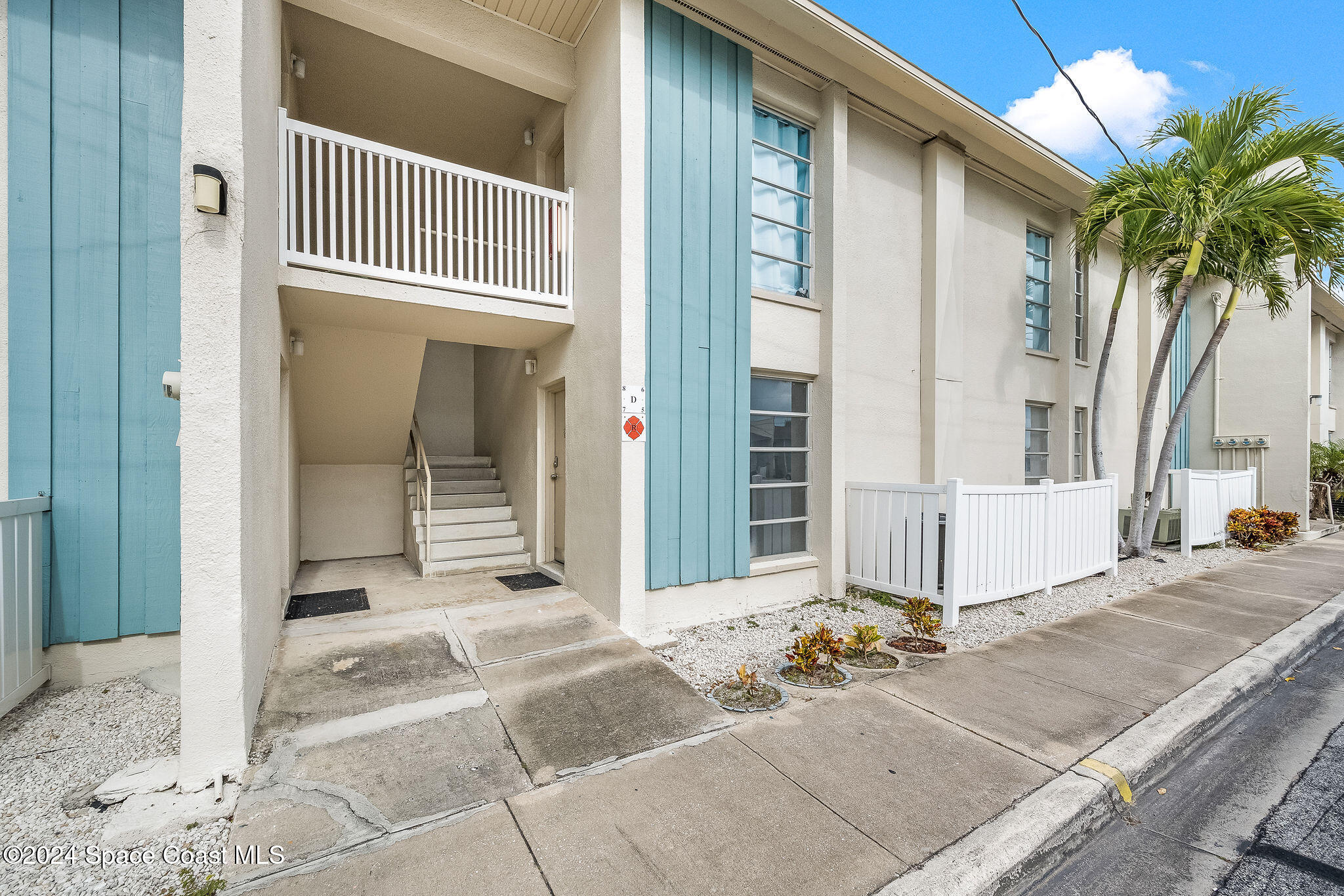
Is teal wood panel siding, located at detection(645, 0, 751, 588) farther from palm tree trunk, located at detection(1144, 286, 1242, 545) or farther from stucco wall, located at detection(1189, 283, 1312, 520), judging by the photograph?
stucco wall, located at detection(1189, 283, 1312, 520)

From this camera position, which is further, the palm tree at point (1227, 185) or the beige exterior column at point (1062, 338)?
the beige exterior column at point (1062, 338)

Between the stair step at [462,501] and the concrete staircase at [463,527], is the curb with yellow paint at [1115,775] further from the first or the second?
the stair step at [462,501]

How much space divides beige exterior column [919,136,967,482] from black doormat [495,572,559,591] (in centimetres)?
475

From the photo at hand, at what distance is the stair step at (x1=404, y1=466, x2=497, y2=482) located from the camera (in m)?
7.52

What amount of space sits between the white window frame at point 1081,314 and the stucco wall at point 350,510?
10.9m

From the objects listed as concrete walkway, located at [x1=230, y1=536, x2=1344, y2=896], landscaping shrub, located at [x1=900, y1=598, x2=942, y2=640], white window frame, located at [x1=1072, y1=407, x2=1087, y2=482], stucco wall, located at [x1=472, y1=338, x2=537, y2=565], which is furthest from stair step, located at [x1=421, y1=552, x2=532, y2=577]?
white window frame, located at [x1=1072, y1=407, x2=1087, y2=482]

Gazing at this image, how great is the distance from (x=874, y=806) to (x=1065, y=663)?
2.67 metres

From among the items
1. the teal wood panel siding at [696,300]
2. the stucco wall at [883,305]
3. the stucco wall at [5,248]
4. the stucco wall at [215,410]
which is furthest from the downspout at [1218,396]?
the stucco wall at [5,248]

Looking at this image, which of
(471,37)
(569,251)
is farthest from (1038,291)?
(471,37)

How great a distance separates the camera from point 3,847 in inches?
83.9

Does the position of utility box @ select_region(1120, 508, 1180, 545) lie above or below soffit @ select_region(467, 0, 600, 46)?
below

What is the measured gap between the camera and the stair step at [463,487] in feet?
23.2

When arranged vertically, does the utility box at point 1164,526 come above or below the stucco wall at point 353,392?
below

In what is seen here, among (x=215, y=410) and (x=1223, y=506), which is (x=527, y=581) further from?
(x=1223, y=506)
